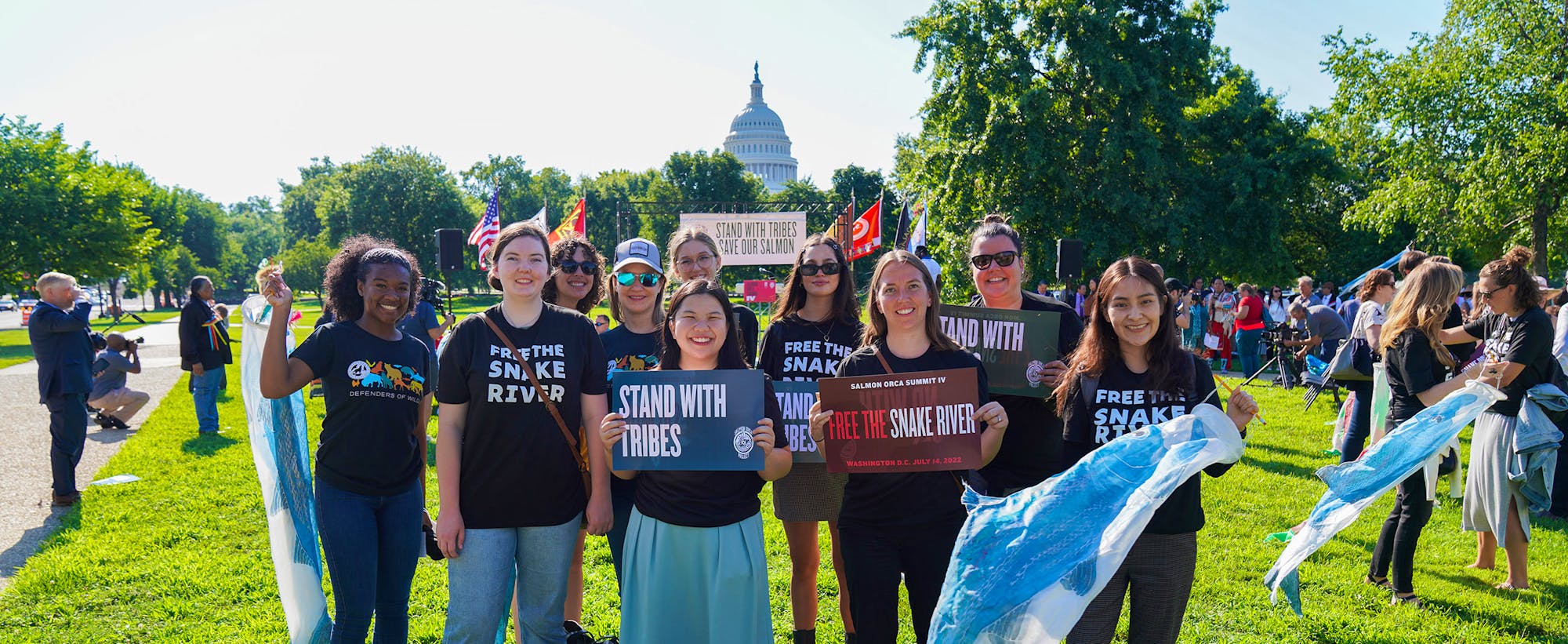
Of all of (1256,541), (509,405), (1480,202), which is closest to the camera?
(509,405)

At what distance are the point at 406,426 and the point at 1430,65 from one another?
35894 millimetres

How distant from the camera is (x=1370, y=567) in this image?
5.62 metres

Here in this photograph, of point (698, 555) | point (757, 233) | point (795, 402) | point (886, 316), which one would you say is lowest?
point (698, 555)

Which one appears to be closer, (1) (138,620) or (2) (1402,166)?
(1) (138,620)

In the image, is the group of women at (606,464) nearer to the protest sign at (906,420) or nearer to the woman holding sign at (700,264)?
the protest sign at (906,420)

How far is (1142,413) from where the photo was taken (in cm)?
333

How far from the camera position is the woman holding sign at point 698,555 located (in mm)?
3396

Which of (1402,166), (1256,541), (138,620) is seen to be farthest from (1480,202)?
(138,620)

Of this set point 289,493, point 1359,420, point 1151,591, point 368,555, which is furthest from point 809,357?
point 1359,420

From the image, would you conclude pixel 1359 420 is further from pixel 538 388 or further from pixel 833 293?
pixel 538 388

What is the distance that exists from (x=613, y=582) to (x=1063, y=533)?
140 inches

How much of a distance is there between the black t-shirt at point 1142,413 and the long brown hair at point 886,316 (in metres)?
0.58

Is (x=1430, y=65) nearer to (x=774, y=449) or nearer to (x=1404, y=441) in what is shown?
(x=1404, y=441)

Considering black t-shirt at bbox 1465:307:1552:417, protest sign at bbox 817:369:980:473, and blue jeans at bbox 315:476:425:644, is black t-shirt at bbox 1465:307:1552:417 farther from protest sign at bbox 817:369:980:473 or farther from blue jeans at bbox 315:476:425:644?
blue jeans at bbox 315:476:425:644
